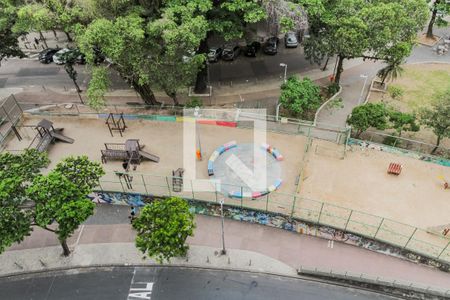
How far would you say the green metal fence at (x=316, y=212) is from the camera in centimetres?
2659

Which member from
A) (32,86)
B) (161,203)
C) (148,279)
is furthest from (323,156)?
(32,86)

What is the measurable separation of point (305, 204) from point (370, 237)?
5268 mm

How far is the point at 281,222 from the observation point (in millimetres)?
28812

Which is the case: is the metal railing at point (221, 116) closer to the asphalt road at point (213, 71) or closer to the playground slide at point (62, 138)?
the playground slide at point (62, 138)

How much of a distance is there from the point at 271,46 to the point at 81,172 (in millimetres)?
32816

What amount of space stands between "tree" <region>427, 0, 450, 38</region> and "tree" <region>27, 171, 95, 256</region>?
48503 millimetres

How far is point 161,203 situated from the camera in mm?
25156

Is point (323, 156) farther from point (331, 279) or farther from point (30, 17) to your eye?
point (30, 17)

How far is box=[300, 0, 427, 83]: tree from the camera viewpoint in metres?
35.3

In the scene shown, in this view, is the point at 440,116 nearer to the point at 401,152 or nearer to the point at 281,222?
the point at 401,152

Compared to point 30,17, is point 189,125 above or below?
below

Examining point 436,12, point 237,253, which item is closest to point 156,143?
point 237,253

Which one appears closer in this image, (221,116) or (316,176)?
(316,176)

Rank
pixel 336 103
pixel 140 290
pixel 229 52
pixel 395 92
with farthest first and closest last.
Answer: pixel 229 52 → pixel 395 92 → pixel 336 103 → pixel 140 290
